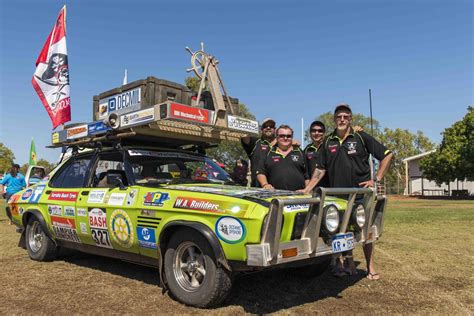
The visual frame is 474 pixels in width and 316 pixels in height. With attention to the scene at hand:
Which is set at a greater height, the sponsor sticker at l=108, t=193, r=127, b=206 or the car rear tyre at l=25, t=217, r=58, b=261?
the sponsor sticker at l=108, t=193, r=127, b=206

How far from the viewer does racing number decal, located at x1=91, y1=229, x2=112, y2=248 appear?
4988mm

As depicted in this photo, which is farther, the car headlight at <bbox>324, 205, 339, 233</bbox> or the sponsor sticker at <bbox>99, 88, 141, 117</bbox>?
the sponsor sticker at <bbox>99, 88, 141, 117</bbox>

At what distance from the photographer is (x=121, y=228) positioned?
186 inches

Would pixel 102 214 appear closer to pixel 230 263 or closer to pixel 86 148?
pixel 86 148

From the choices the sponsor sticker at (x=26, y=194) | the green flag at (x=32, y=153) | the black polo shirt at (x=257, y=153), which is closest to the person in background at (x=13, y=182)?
the sponsor sticker at (x=26, y=194)

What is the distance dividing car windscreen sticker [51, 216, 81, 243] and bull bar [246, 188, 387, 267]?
306 centimetres

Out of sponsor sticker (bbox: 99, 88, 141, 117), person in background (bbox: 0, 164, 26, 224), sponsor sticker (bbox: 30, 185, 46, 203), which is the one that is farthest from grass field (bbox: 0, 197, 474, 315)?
person in background (bbox: 0, 164, 26, 224)

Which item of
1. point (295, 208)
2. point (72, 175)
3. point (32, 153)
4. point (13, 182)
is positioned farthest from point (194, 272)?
point (32, 153)

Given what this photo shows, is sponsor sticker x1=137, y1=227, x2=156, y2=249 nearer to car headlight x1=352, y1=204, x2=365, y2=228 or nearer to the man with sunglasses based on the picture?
the man with sunglasses

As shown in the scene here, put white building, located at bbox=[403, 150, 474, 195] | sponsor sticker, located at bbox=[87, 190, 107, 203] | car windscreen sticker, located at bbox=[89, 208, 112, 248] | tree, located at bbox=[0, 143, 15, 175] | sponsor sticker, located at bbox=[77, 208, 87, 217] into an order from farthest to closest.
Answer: tree, located at bbox=[0, 143, 15, 175], white building, located at bbox=[403, 150, 474, 195], sponsor sticker, located at bbox=[77, 208, 87, 217], sponsor sticker, located at bbox=[87, 190, 107, 203], car windscreen sticker, located at bbox=[89, 208, 112, 248]

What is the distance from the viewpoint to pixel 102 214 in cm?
500

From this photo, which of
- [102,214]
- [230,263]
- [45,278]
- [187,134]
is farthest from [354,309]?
[45,278]

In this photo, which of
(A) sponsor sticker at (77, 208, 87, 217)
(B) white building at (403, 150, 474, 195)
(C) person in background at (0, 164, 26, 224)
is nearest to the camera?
(A) sponsor sticker at (77, 208, 87, 217)

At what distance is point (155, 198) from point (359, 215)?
7.09 feet
